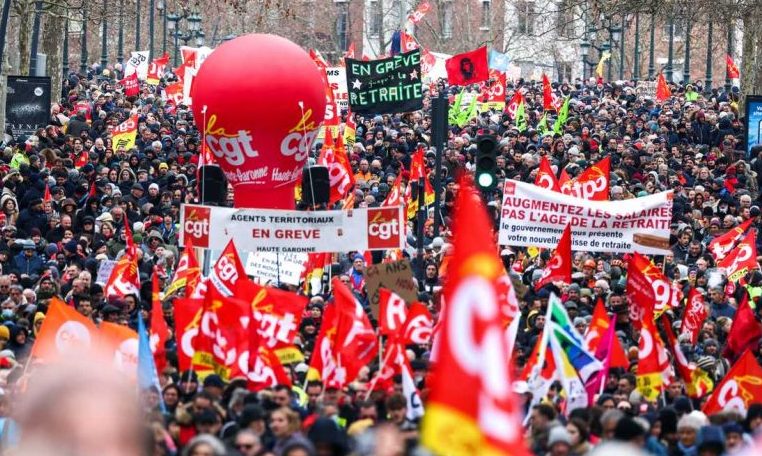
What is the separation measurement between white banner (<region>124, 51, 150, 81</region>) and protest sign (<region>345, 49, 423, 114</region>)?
1607cm

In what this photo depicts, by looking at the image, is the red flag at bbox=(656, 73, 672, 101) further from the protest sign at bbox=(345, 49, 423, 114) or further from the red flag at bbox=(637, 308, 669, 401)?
the red flag at bbox=(637, 308, 669, 401)

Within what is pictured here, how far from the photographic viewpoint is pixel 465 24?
274 feet

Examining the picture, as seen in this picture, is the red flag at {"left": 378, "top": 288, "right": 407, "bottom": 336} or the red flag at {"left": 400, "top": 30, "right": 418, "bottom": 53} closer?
the red flag at {"left": 378, "top": 288, "right": 407, "bottom": 336}

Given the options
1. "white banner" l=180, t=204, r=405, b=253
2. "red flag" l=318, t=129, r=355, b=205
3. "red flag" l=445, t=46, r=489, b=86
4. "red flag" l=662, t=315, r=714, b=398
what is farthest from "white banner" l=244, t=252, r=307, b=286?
"red flag" l=445, t=46, r=489, b=86

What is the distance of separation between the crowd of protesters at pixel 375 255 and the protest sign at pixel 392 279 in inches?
27.4

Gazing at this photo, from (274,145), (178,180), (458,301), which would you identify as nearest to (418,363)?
(274,145)

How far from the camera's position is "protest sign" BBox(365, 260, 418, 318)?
14.5 meters

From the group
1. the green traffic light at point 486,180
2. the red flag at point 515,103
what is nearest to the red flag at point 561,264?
the green traffic light at point 486,180

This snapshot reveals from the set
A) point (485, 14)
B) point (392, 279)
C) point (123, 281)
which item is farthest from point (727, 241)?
point (485, 14)

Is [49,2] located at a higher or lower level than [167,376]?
higher

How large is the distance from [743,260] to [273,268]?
5035mm

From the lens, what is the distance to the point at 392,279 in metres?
14.6

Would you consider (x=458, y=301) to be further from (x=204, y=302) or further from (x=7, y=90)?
(x=7, y=90)

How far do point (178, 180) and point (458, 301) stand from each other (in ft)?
64.6
